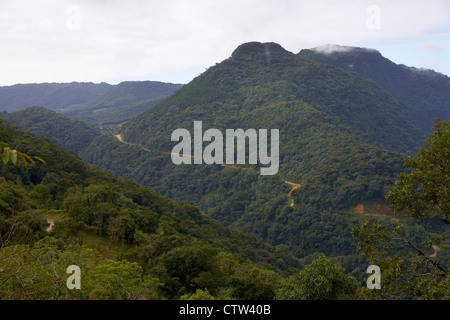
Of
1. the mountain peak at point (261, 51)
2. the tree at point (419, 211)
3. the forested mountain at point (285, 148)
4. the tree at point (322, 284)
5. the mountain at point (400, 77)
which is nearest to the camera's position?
the tree at point (419, 211)

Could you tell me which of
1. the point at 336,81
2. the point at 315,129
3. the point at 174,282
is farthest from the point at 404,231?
the point at 336,81

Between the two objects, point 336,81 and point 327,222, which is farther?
point 336,81

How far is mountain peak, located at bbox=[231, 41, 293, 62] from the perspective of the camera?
116 meters

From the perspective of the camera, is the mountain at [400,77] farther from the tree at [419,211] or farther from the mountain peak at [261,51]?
the tree at [419,211]

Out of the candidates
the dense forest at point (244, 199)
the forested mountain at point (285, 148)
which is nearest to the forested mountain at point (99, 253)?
the dense forest at point (244, 199)

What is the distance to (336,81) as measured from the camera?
358ft

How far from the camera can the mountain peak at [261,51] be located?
116188 millimetres

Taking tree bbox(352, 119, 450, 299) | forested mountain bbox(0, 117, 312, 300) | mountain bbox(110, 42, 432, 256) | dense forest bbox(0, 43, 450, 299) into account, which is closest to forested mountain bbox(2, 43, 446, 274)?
mountain bbox(110, 42, 432, 256)

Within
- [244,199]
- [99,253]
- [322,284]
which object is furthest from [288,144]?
[322,284]

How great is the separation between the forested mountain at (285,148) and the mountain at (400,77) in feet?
141

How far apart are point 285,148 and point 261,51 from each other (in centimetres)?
6271

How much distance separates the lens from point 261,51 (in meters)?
120

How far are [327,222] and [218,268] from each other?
36106 millimetres
